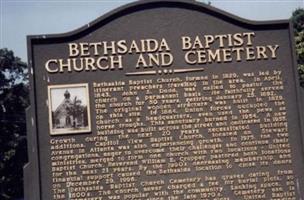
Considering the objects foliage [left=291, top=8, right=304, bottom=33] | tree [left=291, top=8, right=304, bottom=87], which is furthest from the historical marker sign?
foliage [left=291, top=8, right=304, bottom=33]

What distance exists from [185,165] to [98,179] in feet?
3.85

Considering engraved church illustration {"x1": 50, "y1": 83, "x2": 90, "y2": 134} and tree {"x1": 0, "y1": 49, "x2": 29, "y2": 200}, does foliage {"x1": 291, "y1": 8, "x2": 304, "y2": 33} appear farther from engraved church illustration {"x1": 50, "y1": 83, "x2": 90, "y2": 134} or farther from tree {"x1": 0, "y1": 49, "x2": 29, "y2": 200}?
engraved church illustration {"x1": 50, "y1": 83, "x2": 90, "y2": 134}

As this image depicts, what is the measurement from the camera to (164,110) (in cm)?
764

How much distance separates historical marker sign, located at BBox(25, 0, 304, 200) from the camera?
7477 millimetres

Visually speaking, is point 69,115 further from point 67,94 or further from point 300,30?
point 300,30

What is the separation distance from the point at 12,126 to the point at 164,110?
36.0 metres

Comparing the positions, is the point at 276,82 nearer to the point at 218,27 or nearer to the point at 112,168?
the point at 218,27

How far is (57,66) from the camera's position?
7.71 meters

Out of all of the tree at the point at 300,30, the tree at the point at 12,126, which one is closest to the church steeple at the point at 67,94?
the tree at the point at 300,30

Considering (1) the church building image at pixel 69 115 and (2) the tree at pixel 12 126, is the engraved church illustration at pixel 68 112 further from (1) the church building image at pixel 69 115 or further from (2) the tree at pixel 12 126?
(2) the tree at pixel 12 126

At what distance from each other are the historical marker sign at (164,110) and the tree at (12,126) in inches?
1233

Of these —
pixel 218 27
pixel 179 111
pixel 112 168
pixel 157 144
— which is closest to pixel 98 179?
pixel 112 168

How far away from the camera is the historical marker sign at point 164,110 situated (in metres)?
7.48

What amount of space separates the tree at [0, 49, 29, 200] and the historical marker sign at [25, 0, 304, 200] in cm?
3133
